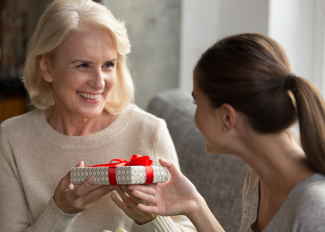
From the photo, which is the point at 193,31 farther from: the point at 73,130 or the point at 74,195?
the point at 74,195

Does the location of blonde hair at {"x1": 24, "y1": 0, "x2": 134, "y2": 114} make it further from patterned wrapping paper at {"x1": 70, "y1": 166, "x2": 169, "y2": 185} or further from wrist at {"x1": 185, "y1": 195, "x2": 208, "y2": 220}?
wrist at {"x1": 185, "y1": 195, "x2": 208, "y2": 220}

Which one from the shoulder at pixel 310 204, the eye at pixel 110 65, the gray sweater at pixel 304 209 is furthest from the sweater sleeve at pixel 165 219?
the shoulder at pixel 310 204

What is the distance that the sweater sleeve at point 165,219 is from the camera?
1366mm

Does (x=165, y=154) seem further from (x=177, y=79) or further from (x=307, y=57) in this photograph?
(x=177, y=79)

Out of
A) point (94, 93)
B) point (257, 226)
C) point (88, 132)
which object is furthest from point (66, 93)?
point (257, 226)

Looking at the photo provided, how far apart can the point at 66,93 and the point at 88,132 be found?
9.5 inches

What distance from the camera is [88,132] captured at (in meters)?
1.67

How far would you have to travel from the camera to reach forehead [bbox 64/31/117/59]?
1426mm

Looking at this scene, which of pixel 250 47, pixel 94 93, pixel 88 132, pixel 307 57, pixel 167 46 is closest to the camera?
pixel 250 47

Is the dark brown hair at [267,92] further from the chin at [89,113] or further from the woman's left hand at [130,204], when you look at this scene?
the chin at [89,113]

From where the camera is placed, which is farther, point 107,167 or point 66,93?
point 66,93

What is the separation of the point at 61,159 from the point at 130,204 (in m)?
Answer: 0.47

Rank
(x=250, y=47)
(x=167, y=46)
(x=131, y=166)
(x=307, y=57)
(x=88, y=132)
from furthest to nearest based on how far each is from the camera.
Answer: (x=167, y=46), (x=307, y=57), (x=88, y=132), (x=131, y=166), (x=250, y=47)

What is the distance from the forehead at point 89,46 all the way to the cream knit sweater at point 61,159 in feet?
1.18
